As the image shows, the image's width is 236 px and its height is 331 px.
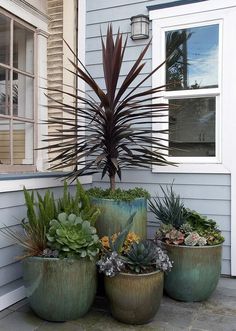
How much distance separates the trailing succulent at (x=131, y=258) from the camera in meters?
2.54

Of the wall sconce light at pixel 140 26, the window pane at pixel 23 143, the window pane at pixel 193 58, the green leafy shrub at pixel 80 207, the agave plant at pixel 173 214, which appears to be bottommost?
the agave plant at pixel 173 214

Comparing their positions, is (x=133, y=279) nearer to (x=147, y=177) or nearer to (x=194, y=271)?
(x=194, y=271)

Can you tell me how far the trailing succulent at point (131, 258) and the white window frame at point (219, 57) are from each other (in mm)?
1167

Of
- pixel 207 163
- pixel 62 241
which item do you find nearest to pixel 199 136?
pixel 207 163

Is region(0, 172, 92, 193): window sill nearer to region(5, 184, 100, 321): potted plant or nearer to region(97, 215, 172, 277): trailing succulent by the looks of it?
region(5, 184, 100, 321): potted plant

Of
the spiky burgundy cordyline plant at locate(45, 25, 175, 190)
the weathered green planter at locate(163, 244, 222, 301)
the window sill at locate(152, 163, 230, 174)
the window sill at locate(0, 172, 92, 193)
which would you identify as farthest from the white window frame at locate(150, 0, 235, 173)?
the window sill at locate(0, 172, 92, 193)

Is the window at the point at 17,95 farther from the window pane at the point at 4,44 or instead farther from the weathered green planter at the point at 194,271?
the weathered green planter at the point at 194,271

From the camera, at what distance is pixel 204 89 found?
11.8ft

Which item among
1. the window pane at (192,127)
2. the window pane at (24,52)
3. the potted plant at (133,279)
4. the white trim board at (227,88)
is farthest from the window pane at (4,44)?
the potted plant at (133,279)

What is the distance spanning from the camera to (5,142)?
3744mm

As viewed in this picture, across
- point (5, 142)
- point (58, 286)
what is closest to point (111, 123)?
point (5, 142)

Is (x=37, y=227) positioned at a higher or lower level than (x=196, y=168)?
lower

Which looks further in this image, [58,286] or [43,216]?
[43,216]

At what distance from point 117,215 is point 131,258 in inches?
19.5
